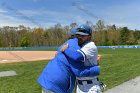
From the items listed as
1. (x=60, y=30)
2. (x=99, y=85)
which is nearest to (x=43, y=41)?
(x=60, y=30)

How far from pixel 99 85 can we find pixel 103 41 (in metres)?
86.3

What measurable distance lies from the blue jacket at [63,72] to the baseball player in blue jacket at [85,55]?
0.07 metres

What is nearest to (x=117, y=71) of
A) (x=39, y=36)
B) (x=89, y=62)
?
(x=89, y=62)

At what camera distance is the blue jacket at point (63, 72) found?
12.7 feet

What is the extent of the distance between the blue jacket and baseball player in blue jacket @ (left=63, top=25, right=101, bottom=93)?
66 millimetres

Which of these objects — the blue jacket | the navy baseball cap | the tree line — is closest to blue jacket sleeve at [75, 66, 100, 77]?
the blue jacket

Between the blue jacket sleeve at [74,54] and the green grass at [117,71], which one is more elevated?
the blue jacket sleeve at [74,54]

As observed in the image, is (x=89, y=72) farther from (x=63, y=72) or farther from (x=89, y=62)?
(x=63, y=72)

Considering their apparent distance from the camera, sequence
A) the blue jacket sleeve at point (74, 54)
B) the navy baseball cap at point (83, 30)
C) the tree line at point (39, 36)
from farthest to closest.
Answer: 1. the tree line at point (39, 36)
2. the navy baseball cap at point (83, 30)
3. the blue jacket sleeve at point (74, 54)

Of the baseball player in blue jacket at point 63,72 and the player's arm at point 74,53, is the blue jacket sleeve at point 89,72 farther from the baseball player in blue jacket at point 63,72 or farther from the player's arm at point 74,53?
the player's arm at point 74,53

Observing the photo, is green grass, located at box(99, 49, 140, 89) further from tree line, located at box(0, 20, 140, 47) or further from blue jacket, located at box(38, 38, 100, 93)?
tree line, located at box(0, 20, 140, 47)

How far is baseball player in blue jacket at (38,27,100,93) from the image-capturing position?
3881 millimetres

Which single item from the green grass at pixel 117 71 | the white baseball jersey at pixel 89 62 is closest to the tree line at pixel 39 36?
the green grass at pixel 117 71

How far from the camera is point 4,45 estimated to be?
7788 centimetres
